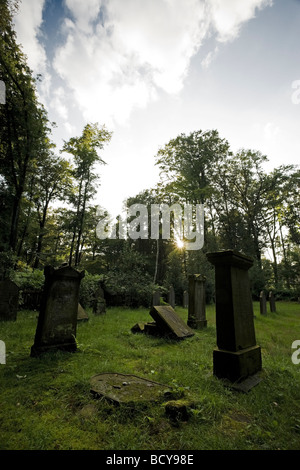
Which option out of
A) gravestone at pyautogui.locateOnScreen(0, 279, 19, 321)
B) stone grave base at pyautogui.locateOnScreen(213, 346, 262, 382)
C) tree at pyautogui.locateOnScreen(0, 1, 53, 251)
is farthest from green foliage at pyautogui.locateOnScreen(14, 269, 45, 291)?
stone grave base at pyautogui.locateOnScreen(213, 346, 262, 382)

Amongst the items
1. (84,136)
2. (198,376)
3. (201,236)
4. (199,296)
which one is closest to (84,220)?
(84,136)

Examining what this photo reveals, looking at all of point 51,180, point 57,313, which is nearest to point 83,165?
point 51,180

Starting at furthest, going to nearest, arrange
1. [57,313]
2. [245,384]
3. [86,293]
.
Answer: [86,293] → [57,313] → [245,384]

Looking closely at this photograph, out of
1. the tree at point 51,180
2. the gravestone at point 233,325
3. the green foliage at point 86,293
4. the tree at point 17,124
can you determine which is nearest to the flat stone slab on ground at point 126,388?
the gravestone at point 233,325

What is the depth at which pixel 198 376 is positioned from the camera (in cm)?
338

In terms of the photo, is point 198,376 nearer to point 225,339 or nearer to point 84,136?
point 225,339

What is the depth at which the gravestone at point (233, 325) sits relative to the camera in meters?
3.27

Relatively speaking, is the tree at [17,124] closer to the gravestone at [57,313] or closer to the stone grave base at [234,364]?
the gravestone at [57,313]
